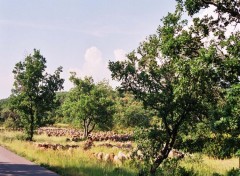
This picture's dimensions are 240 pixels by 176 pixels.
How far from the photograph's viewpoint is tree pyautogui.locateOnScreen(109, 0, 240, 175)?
9375mm

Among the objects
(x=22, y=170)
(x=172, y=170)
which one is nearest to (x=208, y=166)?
(x=172, y=170)

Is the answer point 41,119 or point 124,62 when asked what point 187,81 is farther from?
point 41,119

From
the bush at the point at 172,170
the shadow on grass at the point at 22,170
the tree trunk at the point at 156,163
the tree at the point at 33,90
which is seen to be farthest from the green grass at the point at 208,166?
the tree at the point at 33,90

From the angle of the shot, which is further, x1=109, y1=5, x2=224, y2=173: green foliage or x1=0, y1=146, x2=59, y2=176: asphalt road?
x1=0, y1=146, x2=59, y2=176: asphalt road

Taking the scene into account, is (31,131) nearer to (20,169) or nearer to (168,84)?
(20,169)

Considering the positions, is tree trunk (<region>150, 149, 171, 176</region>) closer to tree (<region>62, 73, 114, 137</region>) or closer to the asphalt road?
the asphalt road

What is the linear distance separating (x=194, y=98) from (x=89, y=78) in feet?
131

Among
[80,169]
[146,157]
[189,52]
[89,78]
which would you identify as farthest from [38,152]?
[89,78]

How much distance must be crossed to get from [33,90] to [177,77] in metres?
26.9

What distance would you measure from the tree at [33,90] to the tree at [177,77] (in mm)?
23838

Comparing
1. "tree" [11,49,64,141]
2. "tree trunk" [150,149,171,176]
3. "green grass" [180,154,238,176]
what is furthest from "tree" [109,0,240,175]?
"tree" [11,49,64,141]

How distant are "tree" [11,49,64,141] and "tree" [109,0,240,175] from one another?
23.8m

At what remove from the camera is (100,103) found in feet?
149

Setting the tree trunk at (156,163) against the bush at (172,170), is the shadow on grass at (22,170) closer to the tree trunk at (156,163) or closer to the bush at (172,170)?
the tree trunk at (156,163)
